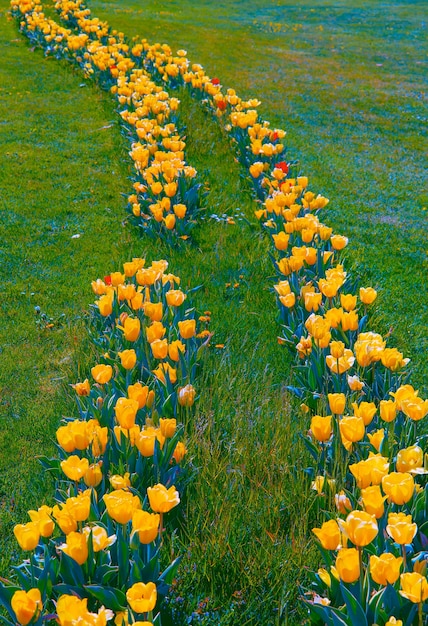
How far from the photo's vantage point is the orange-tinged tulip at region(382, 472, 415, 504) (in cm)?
232

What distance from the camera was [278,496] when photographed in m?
3.05

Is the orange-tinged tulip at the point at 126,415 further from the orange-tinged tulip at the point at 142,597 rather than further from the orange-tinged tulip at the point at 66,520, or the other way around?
the orange-tinged tulip at the point at 142,597

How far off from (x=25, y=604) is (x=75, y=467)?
2.05 ft

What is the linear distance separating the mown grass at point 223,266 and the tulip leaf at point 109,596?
0.42m

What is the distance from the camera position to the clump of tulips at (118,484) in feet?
7.27

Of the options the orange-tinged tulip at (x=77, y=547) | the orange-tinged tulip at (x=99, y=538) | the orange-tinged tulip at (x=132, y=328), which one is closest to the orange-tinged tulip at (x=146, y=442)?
the orange-tinged tulip at (x=99, y=538)

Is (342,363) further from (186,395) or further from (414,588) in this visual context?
(414,588)

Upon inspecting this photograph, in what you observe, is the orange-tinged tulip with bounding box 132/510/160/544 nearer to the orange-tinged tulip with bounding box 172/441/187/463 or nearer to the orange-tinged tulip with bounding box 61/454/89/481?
the orange-tinged tulip with bounding box 61/454/89/481

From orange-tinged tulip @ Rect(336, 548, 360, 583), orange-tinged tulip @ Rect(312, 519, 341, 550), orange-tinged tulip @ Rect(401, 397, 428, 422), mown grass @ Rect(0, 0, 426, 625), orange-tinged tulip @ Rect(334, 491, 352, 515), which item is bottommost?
mown grass @ Rect(0, 0, 426, 625)

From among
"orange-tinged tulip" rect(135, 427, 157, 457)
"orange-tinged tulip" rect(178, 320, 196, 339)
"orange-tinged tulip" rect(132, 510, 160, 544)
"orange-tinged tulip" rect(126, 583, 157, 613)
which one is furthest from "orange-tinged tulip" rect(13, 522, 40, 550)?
"orange-tinged tulip" rect(178, 320, 196, 339)

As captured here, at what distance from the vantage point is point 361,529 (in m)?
2.17

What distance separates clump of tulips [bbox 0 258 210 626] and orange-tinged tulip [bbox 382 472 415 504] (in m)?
0.78

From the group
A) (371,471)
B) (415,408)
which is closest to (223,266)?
(415,408)

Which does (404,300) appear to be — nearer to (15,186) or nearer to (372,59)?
(15,186)
